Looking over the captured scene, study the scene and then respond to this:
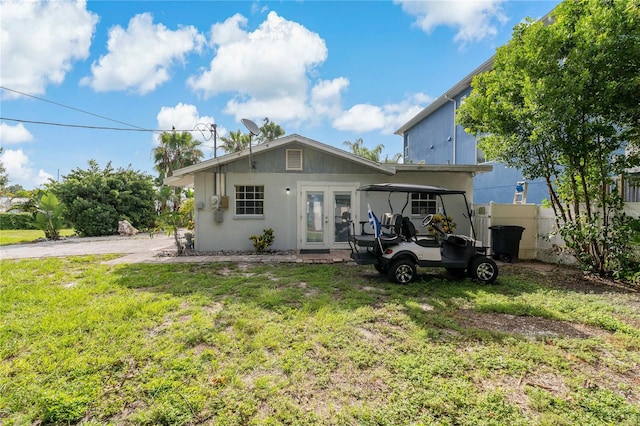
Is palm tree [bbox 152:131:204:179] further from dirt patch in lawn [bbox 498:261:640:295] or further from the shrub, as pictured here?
dirt patch in lawn [bbox 498:261:640:295]

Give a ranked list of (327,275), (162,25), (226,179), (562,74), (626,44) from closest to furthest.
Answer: (626,44), (562,74), (327,275), (226,179), (162,25)

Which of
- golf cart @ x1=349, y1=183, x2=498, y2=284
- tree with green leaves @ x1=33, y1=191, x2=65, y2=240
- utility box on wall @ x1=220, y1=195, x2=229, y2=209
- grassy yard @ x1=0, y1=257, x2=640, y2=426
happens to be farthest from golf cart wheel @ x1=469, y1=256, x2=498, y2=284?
tree with green leaves @ x1=33, y1=191, x2=65, y2=240

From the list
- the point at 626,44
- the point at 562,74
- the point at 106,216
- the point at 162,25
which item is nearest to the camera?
the point at 626,44

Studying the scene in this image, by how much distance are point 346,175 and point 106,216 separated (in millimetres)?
14661

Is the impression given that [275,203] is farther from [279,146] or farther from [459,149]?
[459,149]

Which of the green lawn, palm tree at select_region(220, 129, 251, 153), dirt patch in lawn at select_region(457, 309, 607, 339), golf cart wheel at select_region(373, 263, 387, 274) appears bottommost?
dirt patch in lawn at select_region(457, 309, 607, 339)

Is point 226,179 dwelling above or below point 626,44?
below

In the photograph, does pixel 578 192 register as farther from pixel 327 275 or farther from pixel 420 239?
pixel 327 275

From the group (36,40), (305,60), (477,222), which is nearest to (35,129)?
(36,40)

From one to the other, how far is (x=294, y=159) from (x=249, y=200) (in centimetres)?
207

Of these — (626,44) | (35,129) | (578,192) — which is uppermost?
(35,129)

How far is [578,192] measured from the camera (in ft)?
23.1

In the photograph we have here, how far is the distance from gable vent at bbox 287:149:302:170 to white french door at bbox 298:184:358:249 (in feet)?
2.84

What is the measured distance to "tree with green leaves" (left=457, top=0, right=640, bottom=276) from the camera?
566 centimetres
